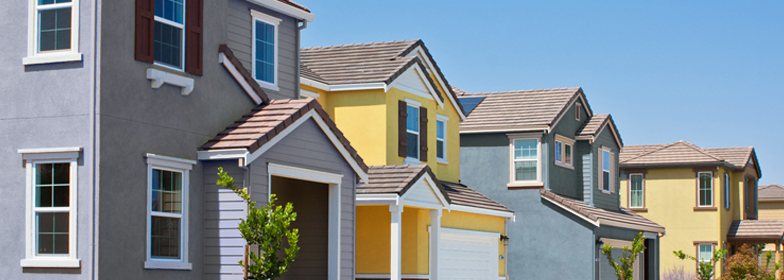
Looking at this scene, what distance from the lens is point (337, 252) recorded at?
1838cm

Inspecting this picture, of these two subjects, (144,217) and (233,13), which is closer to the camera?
(144,217)

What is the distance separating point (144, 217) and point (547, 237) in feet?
63.7

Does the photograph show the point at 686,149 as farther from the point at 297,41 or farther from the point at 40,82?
the point at 40,82

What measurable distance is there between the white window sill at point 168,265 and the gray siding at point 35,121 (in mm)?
1193

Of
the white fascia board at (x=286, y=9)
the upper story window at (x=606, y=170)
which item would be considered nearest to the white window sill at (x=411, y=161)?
the white fascia board at (x=286, y=9)

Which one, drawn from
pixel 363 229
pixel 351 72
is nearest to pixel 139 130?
pixel 363 229

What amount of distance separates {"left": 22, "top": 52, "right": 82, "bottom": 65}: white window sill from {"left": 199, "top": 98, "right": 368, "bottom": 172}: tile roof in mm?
2797

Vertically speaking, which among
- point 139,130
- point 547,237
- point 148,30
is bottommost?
point 547,237

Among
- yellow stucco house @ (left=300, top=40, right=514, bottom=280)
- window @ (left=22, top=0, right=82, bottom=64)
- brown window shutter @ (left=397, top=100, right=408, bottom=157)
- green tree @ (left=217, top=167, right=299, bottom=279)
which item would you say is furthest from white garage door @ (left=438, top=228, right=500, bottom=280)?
window @ (left=22, top=0, right=82, bottom=64)

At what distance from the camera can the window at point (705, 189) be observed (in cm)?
4134

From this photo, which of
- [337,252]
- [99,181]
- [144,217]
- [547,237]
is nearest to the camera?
[99,181]

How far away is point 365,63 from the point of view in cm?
2566

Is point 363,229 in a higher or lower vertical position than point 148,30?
lower

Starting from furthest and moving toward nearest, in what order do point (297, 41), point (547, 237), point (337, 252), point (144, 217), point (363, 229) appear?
point (547, 237) < point (363, 229) < point (297, 41) < point (337, 252) < point (144, 217)
